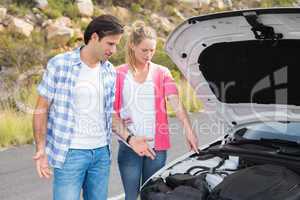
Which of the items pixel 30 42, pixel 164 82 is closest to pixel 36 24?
pixel 30 42

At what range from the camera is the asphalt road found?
645cm

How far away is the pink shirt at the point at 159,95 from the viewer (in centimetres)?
438

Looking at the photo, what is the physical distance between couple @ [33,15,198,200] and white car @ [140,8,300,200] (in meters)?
0.33

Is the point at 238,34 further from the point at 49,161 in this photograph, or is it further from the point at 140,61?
the point at 49,161

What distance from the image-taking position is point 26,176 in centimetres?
730

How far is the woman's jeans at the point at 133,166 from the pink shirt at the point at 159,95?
0.43 feet

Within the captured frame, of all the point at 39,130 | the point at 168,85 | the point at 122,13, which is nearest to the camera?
the point at 39,130

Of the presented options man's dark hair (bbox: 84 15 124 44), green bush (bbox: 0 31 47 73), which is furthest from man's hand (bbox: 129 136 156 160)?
green bush (bbox: 0 31 47 73)

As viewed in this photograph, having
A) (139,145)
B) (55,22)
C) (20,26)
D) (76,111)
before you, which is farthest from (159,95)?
(55,22)

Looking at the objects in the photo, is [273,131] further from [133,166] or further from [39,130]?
[39,130]

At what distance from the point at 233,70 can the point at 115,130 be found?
1017 mm

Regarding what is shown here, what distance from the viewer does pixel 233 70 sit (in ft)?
13.6

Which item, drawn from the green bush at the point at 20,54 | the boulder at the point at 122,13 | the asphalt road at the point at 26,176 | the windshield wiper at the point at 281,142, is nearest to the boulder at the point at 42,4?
the boulder at the point at 122,13

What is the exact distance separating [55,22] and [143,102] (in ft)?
75.4
